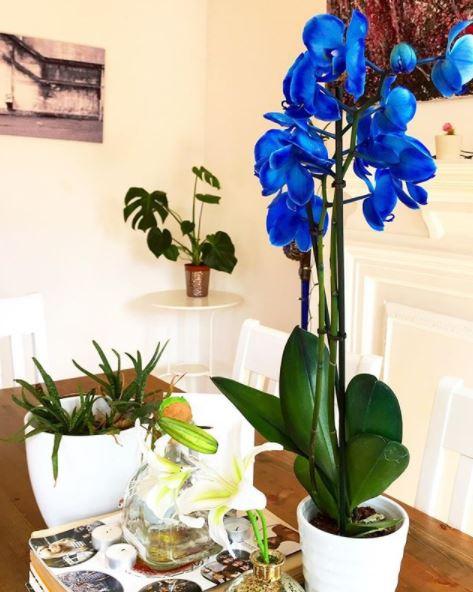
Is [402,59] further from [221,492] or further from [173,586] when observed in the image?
[173,586]

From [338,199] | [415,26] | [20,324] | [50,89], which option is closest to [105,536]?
[338,199]

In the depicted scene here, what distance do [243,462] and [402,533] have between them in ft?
0.60

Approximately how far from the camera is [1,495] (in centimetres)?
116

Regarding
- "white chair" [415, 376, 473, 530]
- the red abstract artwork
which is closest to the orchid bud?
"white chair" [415, 376, 473, 530]

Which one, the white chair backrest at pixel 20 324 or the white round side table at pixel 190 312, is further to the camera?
the white round side table at pixel 190 312

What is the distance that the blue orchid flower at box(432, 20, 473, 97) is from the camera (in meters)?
0.60

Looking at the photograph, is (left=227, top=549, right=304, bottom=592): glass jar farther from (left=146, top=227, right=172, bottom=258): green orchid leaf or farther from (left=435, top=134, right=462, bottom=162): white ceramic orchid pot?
(left=146, top=227, right=172, bottom=258): green orchid leaf

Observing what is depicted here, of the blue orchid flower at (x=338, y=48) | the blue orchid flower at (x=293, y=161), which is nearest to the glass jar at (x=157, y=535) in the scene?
the blue orchid flower at (x=293, y=161)

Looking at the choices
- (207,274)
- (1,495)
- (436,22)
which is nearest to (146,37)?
(207,274)

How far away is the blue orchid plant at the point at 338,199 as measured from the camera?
61cm

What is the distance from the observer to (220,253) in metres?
3.07

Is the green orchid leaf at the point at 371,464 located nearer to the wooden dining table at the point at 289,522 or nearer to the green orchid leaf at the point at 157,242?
the wooden dining table at the point at 289,522

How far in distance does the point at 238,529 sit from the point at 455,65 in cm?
64

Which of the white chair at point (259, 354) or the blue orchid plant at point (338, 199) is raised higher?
the blue orchid plant at point (338, 199)
